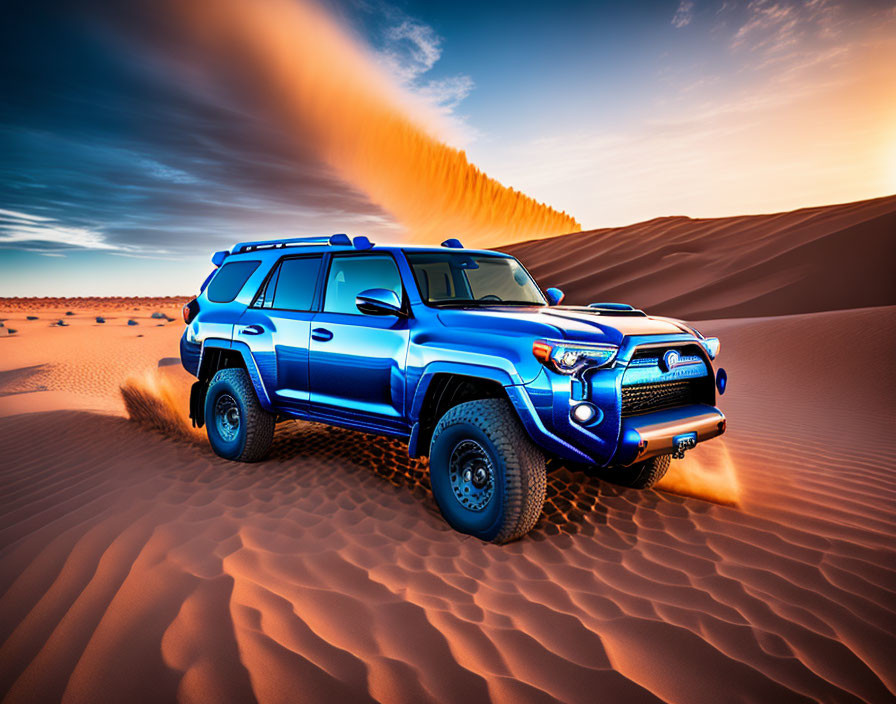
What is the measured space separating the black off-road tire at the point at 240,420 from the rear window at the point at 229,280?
2.71 ft

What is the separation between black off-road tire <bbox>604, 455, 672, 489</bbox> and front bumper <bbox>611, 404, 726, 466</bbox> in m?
0.97

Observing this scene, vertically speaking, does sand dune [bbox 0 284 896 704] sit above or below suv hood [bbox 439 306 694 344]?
below

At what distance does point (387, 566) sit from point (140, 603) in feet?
4.44

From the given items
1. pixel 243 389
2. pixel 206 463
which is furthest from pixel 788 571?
pixel 206 463

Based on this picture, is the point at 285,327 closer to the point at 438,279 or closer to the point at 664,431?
the point at 438,279

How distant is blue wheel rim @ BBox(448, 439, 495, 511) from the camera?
3750 millimetres

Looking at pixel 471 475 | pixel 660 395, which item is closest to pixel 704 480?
pixel 660 395

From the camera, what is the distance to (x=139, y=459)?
5.92m

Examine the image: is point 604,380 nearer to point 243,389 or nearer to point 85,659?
point 85,659

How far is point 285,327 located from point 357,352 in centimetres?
102

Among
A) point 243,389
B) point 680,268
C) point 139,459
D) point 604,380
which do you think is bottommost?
point 139,459

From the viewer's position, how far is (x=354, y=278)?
15.9 feet

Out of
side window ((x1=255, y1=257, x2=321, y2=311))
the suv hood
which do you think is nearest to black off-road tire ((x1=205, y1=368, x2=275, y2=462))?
side window ((x1=255, y1=257, x2=321, y2=311))

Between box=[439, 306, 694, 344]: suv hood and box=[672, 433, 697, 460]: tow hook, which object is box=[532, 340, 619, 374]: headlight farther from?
box=[672, 433, 697, 460]: tow hook
